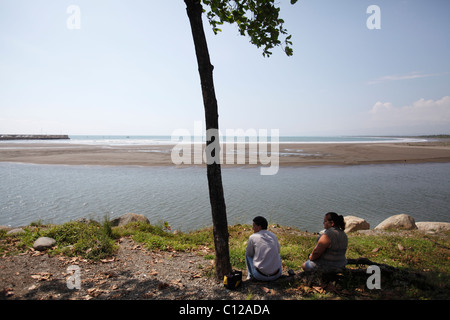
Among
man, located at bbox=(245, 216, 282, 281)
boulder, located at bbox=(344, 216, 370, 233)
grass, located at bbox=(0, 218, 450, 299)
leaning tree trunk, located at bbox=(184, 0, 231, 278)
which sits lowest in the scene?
boulder, located at bbox=(344, 216, 370, 233)

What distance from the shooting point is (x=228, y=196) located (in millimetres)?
17547

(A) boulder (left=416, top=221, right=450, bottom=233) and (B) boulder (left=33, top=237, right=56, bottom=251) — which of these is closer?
(B) boulder (left=33, top=237, right=56, bottom=251)

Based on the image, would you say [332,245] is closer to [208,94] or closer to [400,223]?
[208,94]

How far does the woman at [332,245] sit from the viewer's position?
5.34m

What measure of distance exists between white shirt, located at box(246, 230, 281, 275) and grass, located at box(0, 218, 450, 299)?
2.02 ft

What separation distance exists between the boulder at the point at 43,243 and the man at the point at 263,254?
22.2 ft

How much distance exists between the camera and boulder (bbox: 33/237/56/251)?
784 centimetres

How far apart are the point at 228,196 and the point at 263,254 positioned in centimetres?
1220

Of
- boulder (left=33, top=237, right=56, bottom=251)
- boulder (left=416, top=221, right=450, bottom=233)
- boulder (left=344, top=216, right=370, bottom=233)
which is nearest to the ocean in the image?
Result: boulder (left=344, top=216, right=370, bottom=233)

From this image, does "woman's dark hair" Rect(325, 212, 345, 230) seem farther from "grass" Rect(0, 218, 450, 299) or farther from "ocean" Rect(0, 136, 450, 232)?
"ocean" Rect(0, 136, 450, 232)

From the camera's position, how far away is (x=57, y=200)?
639 inches
